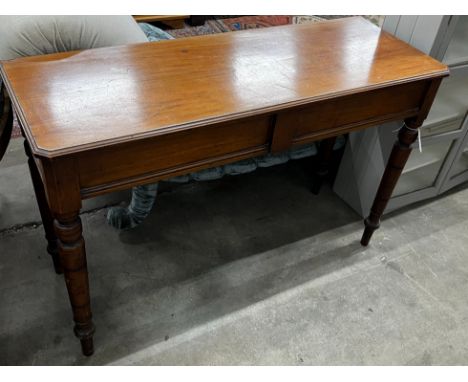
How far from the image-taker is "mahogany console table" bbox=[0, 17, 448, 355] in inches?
37.9

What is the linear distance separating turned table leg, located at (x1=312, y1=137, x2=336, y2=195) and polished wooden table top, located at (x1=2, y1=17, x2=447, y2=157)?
51 cm

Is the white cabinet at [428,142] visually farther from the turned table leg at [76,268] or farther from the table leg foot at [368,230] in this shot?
the turned table leg at [76,268]

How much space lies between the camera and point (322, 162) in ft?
6.28

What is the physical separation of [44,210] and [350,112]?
931 mm

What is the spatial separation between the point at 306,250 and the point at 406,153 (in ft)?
1.65

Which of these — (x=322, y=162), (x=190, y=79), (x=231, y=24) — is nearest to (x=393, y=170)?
(x=322, y=162)

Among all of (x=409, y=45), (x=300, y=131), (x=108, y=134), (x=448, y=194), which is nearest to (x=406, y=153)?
(x=409, y=45)

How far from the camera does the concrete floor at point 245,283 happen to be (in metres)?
1.39

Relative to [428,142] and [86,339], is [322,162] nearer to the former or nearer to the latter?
[428,142]

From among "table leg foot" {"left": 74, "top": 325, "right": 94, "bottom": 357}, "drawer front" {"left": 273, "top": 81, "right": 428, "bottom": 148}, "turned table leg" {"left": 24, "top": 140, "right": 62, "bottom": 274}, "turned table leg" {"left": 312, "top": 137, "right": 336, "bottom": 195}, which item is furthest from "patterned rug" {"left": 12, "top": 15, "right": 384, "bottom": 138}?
"table leg foot" {"left": 74, "top": 325, "right": 94, "bottom": 357}

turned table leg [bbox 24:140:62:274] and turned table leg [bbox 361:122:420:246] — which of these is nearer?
turned table leg [bbox 24:140:62:274]

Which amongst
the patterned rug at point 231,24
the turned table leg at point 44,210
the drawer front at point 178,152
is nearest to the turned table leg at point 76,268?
the drawer front at point 178,152

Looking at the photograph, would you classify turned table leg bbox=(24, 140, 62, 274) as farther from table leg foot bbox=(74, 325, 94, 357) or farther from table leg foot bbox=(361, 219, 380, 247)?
table leg foot bbox=(361, 219, 380, 247)

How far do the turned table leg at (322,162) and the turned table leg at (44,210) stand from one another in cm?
103
